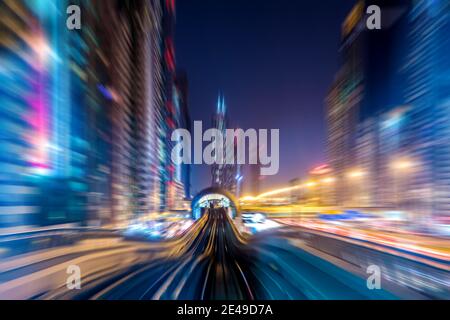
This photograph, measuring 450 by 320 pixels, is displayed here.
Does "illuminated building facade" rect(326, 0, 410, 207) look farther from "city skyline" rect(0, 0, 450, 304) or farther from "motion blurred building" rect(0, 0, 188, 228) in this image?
"motion blurred building" rect(0, 0, 188, 228)

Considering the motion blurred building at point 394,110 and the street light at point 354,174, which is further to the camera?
the street light at point 354,174

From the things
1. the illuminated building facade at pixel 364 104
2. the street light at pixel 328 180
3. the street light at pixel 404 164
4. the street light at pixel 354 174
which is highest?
the illuminated building facade at pixel 364 104

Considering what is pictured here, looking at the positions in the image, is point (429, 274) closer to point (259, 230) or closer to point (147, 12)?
point (259, 230)

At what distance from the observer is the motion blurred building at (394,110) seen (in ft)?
7.48

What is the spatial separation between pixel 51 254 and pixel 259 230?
10.1 feet

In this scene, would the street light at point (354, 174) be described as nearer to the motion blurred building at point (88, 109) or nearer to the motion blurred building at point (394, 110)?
Answer: the motion blurred building at point (394, 110)

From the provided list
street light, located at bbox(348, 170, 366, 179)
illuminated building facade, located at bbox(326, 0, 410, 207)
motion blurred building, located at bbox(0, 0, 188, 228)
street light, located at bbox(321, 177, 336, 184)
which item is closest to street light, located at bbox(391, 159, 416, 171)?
illuminated building facade, located at bbox(326, 0, 410, 207)

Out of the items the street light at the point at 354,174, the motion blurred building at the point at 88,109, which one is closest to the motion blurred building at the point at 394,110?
the street light at the point at 354,174

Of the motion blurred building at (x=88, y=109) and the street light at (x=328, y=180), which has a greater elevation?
the motion blurred building at (x=88, y=109)

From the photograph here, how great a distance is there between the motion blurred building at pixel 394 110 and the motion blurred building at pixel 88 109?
2.58 metres

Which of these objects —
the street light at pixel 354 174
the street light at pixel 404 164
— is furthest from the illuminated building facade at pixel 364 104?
the street light at pixel 404 164

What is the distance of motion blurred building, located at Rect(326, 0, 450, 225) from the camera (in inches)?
89.8

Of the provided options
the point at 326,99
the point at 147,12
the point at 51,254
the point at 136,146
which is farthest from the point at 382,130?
the point at 51,254

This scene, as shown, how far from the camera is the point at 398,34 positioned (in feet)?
7.99
